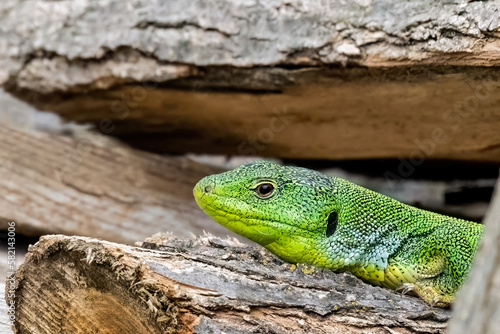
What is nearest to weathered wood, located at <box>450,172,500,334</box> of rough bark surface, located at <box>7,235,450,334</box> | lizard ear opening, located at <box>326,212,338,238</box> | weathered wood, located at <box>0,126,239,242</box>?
rough bark surface, located at <box>7,235,450,334</box>

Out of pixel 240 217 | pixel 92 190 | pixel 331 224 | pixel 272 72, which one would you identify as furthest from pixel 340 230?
pixel 92 190

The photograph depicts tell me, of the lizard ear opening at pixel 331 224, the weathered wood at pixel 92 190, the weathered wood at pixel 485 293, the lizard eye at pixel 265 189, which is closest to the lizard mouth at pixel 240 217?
the lizard eye at pixel 265 189

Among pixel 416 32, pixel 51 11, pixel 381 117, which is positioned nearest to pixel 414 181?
pixel 381 117

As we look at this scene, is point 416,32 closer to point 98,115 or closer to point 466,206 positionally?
point 466,206

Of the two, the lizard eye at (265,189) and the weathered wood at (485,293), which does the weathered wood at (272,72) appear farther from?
the weathered wood at (485,293)

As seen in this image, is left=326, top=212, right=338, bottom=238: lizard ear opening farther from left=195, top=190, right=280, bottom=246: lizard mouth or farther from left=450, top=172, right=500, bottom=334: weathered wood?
left=450, top=172, right=500, bottom=334: weathered wood

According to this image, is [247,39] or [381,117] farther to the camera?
[381,117]

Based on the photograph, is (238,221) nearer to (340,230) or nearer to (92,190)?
(340,230)
